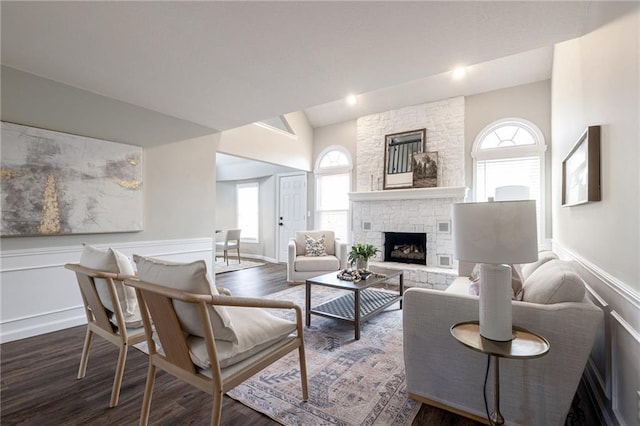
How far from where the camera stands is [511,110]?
4539 millimetres

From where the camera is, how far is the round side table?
3.97ft

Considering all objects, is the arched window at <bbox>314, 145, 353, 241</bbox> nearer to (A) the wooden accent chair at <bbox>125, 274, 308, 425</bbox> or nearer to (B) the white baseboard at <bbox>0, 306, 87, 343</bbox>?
(B) the white baseboard at <bbox>0, 306, 87, 343</bbox>

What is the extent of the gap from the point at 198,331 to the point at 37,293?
2552mm

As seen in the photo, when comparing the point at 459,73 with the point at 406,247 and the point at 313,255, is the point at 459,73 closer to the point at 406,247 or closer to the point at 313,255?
the point at 406,247

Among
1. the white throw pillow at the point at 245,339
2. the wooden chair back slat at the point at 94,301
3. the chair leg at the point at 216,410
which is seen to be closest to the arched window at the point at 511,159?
the white throw pillow at the point at 245,339

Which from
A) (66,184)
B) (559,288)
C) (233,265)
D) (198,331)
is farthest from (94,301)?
(233,265)

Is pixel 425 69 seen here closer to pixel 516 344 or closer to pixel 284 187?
pixel 516 344

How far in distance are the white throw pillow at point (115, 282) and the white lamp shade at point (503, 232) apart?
199 cm

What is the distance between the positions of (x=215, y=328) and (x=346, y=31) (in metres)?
2.06

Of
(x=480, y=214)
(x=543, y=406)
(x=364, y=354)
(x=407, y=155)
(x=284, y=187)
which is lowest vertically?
(x=364, y=354)

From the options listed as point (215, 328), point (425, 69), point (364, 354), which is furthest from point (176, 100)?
point (364, 354)

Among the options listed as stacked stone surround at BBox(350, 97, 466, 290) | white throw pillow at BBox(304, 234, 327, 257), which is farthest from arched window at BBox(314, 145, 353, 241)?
white throw pillow at BBox(304, 234, 327, 257)

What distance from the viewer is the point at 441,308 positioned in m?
1.63

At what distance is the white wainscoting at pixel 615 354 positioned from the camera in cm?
119
